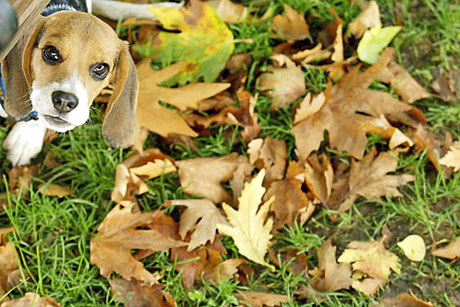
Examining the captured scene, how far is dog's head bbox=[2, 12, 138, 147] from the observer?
2.08 m

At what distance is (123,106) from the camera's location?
2.46 meters

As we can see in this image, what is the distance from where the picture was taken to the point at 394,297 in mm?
2715

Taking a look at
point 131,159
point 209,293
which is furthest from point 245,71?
point 209,293

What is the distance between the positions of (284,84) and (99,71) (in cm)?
118

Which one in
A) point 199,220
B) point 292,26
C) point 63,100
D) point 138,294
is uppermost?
point 63,100

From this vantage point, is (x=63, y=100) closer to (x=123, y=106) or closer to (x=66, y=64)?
(x=66, y=64)

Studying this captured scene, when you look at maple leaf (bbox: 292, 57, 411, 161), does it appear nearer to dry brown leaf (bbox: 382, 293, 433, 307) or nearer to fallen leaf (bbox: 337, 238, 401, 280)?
fallen leaf (bbox: 337, 238, 401, 280)

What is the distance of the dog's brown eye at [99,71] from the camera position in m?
2.18

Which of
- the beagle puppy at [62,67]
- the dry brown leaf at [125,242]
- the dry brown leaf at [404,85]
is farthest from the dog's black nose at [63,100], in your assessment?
the dry brown leaf at [404,85]

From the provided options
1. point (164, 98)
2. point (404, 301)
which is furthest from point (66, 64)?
point (404, 301)

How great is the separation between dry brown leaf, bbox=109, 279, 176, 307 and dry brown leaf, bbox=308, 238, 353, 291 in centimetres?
64

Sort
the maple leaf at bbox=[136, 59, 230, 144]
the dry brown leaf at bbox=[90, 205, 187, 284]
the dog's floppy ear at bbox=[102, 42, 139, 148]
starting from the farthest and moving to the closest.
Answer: the maple leaf at bbox=[136, 59, 230, 144] < the dry brown leaf at bbox=[90, 205, 187, 284] < the dog's floppy ear at bbox=[102, 42, 139, 148]

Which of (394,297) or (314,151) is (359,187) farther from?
(394,297)

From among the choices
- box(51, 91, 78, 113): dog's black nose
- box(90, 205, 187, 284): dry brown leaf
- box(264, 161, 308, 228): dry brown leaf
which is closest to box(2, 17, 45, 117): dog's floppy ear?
box(51, 91, 78, 113): dog's black nose
